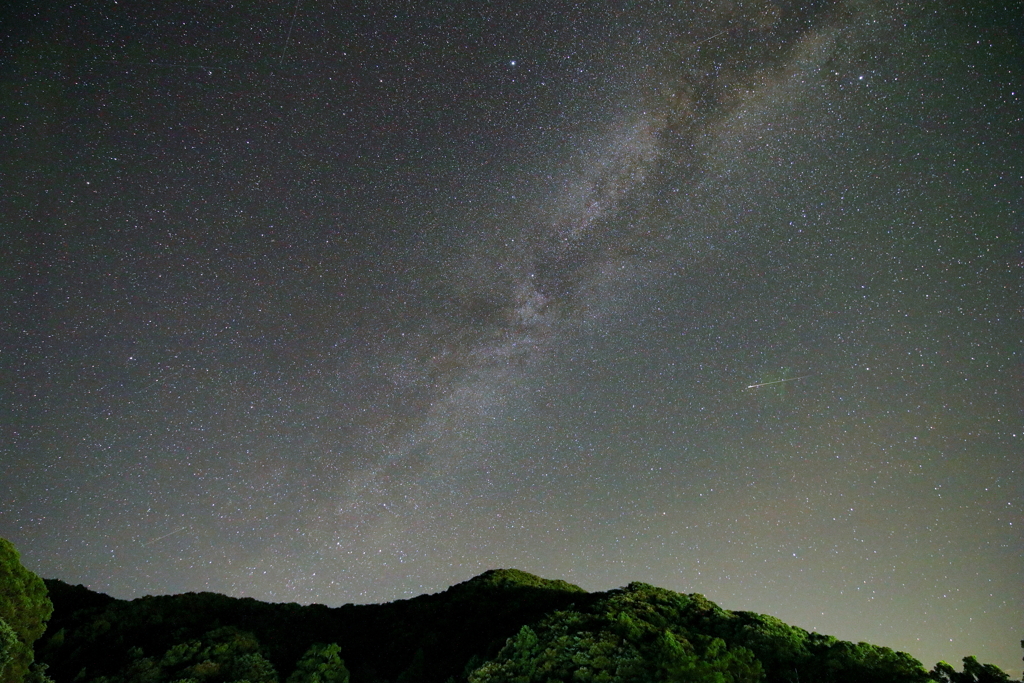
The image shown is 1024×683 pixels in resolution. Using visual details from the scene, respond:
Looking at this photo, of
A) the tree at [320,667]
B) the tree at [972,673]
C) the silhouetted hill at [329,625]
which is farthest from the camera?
the silhouetted hill at [329,625]

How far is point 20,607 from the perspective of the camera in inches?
715

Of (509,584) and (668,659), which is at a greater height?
(509,584)

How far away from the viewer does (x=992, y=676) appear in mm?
16141

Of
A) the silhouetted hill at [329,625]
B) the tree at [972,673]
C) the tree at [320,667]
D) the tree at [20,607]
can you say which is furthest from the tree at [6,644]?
the tree at [972,673]

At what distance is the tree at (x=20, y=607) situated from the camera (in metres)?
17.2

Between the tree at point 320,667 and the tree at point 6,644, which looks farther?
the tree at point 320,667

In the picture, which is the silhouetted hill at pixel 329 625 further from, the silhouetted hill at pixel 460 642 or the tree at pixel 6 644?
the tree at pixel 6 644

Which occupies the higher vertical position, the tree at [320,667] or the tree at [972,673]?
the tree at [972,673]

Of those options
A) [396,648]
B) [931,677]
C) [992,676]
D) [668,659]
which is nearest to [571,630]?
[668,659]

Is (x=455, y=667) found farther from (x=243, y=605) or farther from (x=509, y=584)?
(x=243, y=605)

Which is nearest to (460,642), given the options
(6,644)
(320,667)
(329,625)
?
(320,667)

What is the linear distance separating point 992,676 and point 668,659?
9597 mm

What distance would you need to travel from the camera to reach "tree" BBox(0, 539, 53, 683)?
677 inches

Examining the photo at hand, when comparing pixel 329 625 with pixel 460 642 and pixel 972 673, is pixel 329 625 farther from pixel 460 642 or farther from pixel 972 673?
pixel 972 673
